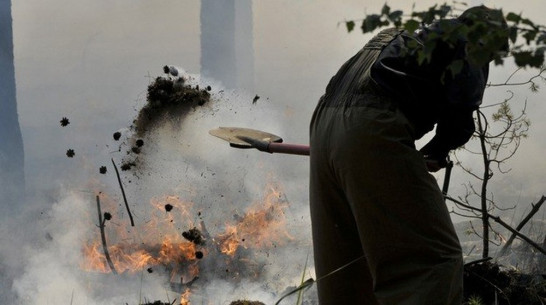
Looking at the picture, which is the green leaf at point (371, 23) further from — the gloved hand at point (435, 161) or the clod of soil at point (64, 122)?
the clod of soil at point (64, 122)

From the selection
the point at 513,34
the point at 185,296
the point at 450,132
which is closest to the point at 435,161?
the point at 450,132

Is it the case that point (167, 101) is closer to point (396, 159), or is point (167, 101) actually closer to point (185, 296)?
point (185, 296)

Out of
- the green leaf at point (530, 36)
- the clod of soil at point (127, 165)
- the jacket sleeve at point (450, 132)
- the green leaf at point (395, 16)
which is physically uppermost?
the green leaf at point (395, 16)

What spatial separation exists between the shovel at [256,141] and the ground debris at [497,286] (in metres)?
1.10

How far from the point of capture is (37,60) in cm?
595

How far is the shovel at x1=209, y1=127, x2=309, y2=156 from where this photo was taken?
355 cm

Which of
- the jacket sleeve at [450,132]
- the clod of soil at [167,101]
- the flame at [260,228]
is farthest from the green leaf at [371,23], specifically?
the flame at [260,228]

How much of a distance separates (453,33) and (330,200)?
4.08ft

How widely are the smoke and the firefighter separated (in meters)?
2.58

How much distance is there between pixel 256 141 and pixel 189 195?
1715 mm

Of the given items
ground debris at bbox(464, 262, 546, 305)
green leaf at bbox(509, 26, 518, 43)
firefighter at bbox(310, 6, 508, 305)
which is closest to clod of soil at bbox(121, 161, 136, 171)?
ground debris at bbox(464, 262, 546, 305)

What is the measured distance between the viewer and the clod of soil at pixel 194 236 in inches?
205

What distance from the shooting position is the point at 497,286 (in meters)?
3.82

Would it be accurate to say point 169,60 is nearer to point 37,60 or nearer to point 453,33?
point 37,60
